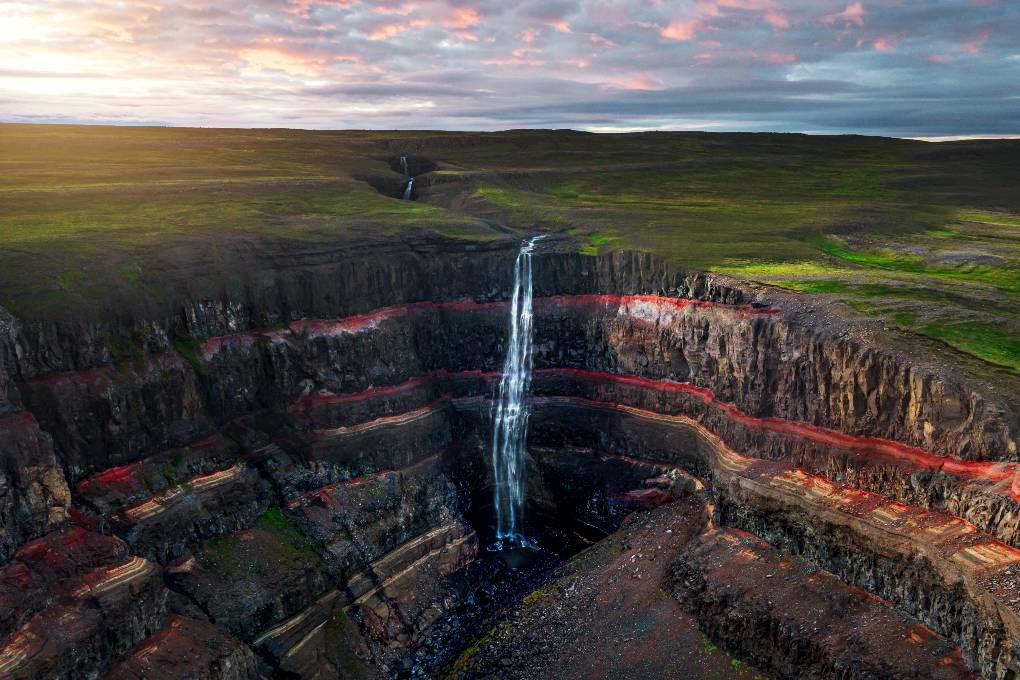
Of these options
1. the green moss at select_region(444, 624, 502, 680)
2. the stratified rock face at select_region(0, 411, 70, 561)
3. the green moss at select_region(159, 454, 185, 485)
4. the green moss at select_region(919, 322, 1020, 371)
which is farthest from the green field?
the green moss at select_region(444, 624, 502, 680)

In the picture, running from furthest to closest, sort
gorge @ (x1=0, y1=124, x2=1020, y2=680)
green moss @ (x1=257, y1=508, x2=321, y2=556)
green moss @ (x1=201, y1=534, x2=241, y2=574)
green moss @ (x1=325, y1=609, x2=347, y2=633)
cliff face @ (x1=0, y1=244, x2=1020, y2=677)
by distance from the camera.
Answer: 1. green moss @ (x1=257, y1=508, x2=321, y2=556)
2. green moss @ (x1=325, y1=609, x2=347, y2=633)
3. green moss @ (x1=201, y1=534, x2=241, y2=574)
4. cliff face @ (x1=0, y1=244, x2=1020, y2=677)
5. gorge @ (x1=0, y1=124, x2=1020, y2=680)

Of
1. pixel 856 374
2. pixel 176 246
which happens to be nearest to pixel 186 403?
pixel 176 246

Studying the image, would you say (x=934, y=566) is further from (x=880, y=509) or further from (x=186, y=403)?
(x=186, y=403)

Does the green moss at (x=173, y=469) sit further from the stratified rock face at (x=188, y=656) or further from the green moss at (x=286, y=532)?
the stratified rock face at (x=188, y=656)

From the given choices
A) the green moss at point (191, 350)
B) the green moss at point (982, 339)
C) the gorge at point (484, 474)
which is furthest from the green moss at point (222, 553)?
the green moss at point (982, 339)

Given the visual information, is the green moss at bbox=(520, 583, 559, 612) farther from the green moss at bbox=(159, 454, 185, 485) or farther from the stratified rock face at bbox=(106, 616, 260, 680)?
the green moss at bbox=(159, 454, 185, 485)

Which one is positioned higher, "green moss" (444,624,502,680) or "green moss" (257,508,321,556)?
"green moss" (257,508,321,556)
